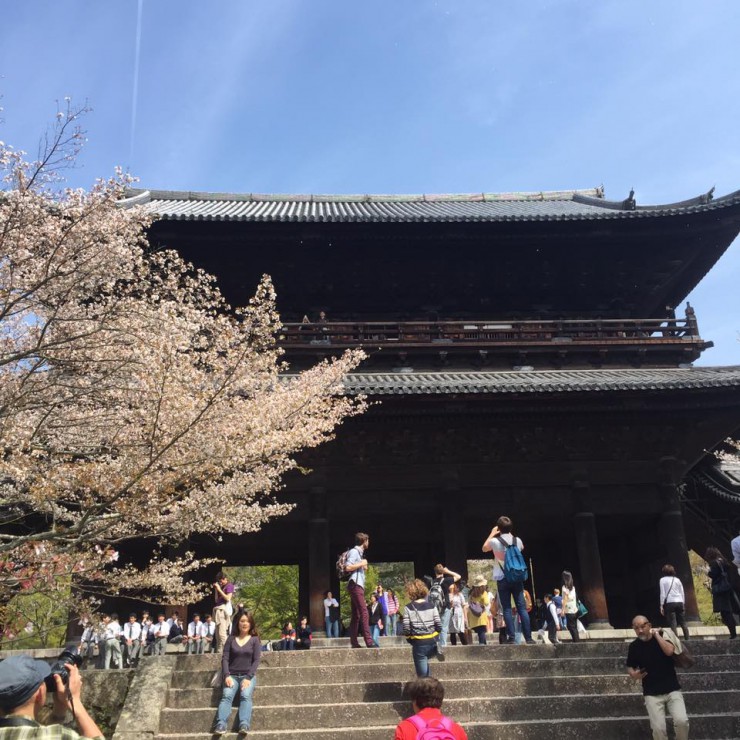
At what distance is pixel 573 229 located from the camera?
53.7ft

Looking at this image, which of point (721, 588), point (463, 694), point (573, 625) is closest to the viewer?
point (463, 694)

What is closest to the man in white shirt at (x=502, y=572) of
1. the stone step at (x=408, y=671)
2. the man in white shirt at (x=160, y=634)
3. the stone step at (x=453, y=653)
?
the stone step at (x=453, y=653)

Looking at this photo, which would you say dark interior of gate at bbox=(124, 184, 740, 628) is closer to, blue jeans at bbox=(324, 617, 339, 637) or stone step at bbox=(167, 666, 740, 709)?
blue jeans at bbox=(324, 617, 339, 637)

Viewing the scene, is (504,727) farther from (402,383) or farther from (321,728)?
(402,383)

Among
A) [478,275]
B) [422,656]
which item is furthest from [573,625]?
[478,275]

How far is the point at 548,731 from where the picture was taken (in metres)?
7.32

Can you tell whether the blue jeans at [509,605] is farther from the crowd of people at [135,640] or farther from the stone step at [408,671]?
the crowd of people at [135,640]

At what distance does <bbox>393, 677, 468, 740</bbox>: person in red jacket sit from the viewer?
446cm

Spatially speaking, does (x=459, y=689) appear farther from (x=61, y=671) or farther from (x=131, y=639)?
(x=131, y=639)

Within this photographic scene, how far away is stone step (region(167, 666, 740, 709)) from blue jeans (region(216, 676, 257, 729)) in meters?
0.60

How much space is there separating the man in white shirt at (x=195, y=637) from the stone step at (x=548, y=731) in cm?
743

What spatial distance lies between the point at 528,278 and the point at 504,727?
1193cm

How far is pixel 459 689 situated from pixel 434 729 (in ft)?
13.1

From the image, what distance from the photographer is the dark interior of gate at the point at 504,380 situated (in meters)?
14.1
